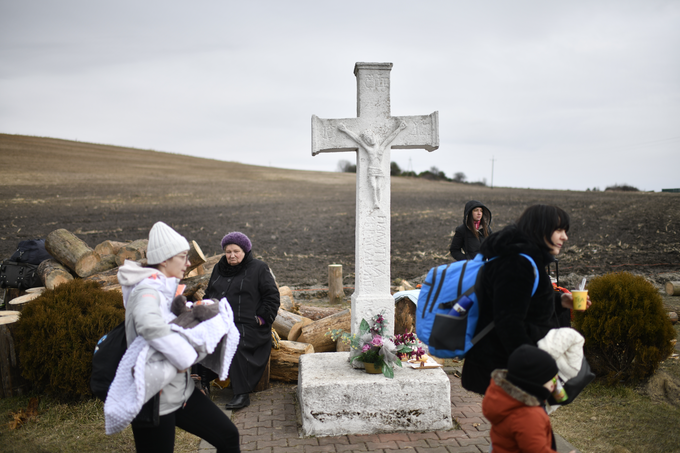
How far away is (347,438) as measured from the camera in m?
4.16

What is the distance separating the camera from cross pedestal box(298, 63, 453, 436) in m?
4.27

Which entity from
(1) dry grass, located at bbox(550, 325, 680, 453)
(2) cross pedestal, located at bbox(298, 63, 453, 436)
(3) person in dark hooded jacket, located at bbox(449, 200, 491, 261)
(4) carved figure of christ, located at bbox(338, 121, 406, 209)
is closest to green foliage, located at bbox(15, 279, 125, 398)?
(2) cross pedestal, located at bbox(298, 63, 453, 436)

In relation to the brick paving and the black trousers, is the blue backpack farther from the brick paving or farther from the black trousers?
the brick paving

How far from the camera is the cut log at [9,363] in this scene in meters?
4.85

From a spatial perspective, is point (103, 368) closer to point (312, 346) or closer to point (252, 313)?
point (252, 313)

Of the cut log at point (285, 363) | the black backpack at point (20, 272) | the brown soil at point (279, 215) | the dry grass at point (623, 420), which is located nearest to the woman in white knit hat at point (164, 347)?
the cut log at point (285, 363)

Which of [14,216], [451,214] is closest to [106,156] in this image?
[14,216]

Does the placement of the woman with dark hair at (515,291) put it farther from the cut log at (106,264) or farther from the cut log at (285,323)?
the cut log at (106,264)

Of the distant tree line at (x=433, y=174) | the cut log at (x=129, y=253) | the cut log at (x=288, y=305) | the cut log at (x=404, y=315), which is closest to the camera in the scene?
the cut log at (x=404, y=315)

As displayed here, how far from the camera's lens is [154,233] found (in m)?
2.62

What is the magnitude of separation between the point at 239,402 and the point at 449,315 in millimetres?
3045

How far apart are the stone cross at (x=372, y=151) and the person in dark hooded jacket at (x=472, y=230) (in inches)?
64.1

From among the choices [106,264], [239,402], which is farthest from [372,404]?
[106,264]

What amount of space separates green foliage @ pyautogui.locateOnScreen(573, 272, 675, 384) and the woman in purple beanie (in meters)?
3.51
